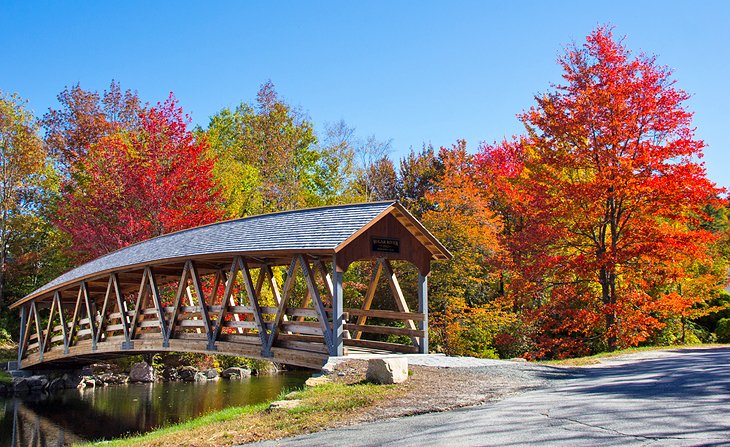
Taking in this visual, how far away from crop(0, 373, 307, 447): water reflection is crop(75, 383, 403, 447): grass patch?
17.9 feet

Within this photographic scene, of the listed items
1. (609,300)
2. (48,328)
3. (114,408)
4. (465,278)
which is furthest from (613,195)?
(48,328)

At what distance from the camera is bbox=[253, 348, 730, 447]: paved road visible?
5.40 m

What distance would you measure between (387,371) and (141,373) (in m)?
14.9

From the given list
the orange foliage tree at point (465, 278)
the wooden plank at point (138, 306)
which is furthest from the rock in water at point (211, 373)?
the orange foliage tree at point (465, 278)

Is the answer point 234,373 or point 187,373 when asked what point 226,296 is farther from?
point 234,373

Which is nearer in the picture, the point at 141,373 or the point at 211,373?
the point at 141,373

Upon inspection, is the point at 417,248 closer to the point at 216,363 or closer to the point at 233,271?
the point at 233,271

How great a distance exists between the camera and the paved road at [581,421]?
17.7 ft

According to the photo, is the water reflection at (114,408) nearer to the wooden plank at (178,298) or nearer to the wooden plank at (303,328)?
the wooden plank at (178,298)

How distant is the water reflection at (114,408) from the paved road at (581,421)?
8.30 metres

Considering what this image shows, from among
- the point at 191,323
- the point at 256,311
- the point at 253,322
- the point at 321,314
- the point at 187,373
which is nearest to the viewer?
the point at 321,314

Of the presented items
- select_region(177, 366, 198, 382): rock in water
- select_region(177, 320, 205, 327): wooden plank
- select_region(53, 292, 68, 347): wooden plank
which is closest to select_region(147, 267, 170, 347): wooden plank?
select_region(177, 320, 205, 327): wooden plank

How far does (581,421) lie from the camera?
19.8ft

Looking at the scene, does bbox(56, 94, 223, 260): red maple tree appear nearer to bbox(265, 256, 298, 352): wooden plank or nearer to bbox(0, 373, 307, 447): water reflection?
bbox(0, 373, 307, 447): water reflection
